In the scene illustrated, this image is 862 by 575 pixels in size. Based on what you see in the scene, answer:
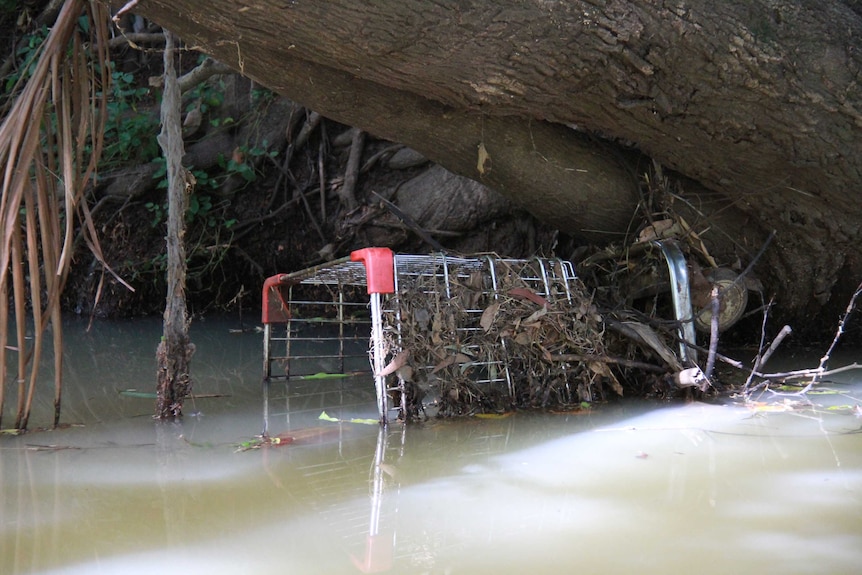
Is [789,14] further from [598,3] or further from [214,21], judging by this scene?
[214,21]

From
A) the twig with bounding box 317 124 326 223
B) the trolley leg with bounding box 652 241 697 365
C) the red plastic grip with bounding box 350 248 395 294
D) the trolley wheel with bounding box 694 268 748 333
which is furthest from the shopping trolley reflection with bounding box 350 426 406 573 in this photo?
the twig with bounding box 317 124 326 223

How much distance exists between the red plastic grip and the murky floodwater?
45cm

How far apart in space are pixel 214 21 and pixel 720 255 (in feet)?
7.76

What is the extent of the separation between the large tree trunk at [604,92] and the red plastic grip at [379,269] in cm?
64

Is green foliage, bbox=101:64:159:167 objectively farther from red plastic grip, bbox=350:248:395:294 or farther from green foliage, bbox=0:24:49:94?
red plastic grip, bbox=350:248:395:294

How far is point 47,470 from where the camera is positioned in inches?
77.2

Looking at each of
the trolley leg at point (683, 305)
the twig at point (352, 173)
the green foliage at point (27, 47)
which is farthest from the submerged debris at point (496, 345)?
the green foliage at point (27, 47)

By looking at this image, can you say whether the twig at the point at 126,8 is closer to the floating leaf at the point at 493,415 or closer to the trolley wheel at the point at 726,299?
the floating leaf at the point at 493,415

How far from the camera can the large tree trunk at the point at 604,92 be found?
2.45 metres

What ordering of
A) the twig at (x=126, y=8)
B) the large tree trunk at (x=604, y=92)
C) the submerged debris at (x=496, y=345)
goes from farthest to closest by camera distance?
1. the submerged debris at (x=496, y=345)
2. the large tree trunk at (x=604, y=92)
3. the twig at (x=126, y=8)

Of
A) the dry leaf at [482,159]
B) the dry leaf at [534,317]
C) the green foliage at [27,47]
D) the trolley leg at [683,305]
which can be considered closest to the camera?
the dry leaf at [534,317]

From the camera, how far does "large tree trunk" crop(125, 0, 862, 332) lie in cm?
245

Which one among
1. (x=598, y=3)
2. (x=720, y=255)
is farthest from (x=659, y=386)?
(x=598, y=3)

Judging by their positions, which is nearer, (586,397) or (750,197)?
(586,397)
